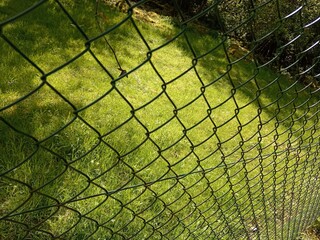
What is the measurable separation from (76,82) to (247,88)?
3.20 m

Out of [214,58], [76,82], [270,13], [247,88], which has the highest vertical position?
[270,13]

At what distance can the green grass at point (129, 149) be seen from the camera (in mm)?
1959

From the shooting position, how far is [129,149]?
3270 millimetres

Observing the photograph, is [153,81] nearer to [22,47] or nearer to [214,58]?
[22,47]

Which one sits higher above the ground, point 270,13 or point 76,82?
point 270,13

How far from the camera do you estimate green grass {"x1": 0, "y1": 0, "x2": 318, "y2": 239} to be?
1.96 metres

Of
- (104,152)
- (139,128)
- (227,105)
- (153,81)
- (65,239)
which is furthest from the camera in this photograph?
(227,105)

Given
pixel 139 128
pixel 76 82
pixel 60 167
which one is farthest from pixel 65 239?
pixel 76 82

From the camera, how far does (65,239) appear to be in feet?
7.34

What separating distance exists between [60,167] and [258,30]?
237 inches

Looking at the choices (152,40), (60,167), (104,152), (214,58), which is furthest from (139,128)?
(214,58)

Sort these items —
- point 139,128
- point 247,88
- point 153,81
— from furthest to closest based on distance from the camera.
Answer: point 247,88, point 153,81, point 139,128

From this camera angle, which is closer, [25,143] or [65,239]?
[65,239]

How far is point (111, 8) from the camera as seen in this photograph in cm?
637
